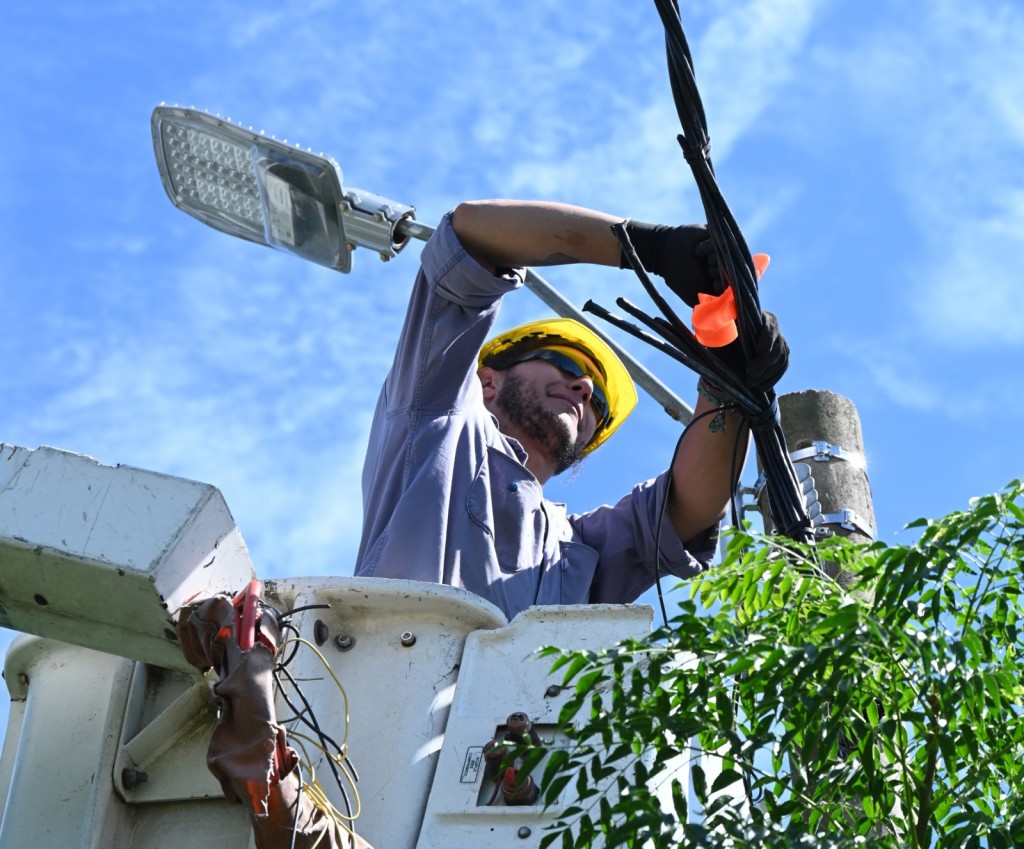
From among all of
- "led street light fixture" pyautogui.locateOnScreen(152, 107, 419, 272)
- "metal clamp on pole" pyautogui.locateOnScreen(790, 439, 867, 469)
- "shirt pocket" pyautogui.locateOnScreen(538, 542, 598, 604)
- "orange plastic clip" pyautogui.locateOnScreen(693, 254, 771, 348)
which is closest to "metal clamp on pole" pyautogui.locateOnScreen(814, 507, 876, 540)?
"metal clamp on pole" pyautogui.locateOnScreen(790, 439, 867, 469)

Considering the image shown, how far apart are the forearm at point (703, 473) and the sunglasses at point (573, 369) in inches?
32.8

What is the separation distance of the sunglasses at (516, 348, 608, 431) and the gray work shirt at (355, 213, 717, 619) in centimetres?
76

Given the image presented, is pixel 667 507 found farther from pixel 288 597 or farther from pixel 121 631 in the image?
pixel 121 631

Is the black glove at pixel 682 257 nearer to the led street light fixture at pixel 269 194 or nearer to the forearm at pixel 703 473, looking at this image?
the forearm at pixel 703 473

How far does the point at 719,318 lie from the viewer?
420cm

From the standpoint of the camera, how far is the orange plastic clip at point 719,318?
4191 millimetres

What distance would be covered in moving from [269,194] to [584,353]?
123 centimetres

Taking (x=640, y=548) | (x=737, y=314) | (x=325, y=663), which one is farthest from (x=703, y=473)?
(x=325, y=663)

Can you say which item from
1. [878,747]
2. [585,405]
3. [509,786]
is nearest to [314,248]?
[585,405]

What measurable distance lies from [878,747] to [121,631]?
1.52 m

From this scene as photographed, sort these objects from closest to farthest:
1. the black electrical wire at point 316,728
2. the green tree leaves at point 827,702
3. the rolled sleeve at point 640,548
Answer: the green tree leaves at point 827,702, the black electrical wire at point 316,728, the rolled sleeve at point 640,548

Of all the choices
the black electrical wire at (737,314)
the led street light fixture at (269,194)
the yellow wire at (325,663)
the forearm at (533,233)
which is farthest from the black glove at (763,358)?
the led street light fixture at (269,194)

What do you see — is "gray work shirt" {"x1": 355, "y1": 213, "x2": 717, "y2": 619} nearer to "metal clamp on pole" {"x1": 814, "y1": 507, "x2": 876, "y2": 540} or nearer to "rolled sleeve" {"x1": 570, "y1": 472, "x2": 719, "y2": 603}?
"rolled sleeve" {"x1": 570, "y1": 472, "x2": 719, "y2": 603}

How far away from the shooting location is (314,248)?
616cm
